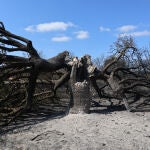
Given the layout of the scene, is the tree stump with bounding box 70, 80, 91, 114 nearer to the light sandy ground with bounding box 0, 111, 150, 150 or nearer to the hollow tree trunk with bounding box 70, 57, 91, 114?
the hollow tree trunk with bounding box 70, 57, 91, 114

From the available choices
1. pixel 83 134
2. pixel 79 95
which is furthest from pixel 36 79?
pixel 83 134

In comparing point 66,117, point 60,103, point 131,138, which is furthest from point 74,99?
point 60,103

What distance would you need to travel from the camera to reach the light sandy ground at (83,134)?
7.52m

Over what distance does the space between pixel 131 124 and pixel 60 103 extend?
439 centimetres

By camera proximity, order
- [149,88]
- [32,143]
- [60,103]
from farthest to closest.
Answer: [60,103] → [149,88] → [32,143]

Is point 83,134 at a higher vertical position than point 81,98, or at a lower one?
lower

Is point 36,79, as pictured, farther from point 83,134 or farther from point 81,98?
point 83,134

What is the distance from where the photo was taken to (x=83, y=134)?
8.07 meters

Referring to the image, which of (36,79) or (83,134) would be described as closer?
(83,134)

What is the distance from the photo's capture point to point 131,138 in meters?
7.98

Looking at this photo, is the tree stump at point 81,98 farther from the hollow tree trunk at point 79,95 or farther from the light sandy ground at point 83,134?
the light sandy ground at point 83,134

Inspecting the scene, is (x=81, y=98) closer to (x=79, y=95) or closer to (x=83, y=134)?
(x=79, y=95)

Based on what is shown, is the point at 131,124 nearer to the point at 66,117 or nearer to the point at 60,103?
the point at 66,117

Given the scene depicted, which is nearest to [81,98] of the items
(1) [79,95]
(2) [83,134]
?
(1) [79,95]
